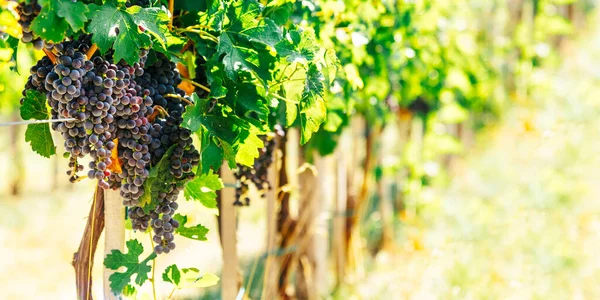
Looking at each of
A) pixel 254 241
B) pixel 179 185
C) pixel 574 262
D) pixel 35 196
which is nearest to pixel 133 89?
pixel 179 185

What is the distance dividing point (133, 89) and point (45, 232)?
5.85 m

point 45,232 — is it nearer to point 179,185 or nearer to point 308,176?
point 308,176

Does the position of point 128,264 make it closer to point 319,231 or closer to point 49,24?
point 49,24

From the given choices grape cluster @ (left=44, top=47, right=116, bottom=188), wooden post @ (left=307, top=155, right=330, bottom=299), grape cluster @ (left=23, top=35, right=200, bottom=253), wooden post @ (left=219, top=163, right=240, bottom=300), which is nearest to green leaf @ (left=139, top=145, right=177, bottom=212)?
grape cluster @ (left=23, top=35, right=200, bottom=253)

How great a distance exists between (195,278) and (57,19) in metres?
0.80

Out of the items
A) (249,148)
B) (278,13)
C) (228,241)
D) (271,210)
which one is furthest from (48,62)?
(271,210)

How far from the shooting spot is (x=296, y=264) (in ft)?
11.5

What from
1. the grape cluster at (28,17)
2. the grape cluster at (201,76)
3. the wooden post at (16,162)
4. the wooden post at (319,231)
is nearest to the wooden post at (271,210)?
the wooden post at (319,231)

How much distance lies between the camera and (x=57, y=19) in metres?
1.25

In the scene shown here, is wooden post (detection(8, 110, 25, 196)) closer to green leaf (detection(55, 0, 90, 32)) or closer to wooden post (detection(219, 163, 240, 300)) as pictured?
wooden post (detection(219, 163, 240, 300))

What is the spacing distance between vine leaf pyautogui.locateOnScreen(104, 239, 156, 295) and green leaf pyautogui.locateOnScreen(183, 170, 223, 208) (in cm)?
18

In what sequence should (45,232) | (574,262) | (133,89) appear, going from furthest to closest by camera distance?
(45,232) < (574,262) < (133,89)

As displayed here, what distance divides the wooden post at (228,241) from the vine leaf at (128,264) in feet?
2.62

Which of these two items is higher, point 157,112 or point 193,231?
point 157,112
